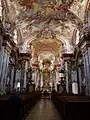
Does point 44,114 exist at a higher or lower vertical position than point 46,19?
lower

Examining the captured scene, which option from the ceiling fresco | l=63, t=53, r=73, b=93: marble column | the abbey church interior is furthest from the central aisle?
the ceiling fresco

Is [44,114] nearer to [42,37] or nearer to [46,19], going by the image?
[46,19]

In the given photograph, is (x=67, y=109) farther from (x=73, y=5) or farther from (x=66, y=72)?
(x=66, y=72)

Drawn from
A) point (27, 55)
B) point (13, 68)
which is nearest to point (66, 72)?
point (27, 55)

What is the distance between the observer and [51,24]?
700 inches

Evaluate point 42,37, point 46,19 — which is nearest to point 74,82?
point 42,37

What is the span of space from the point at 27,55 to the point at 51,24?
19.7 ft

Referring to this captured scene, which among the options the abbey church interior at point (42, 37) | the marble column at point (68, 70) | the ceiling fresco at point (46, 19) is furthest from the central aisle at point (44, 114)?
the ceiling fresco at point (46, 19)

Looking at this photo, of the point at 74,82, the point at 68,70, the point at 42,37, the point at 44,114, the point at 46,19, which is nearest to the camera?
the point at 44,114

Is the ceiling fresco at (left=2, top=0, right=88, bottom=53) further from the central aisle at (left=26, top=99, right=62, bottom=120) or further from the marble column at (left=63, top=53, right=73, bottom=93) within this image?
the central aisle at (left=26, top=99, right=62, bottom=120)

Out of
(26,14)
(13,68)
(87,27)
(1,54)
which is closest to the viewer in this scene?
(1,54)

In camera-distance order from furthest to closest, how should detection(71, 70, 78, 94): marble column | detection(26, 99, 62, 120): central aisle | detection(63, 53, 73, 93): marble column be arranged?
detection(63, 53, 73, 93): marble column → detection(71, 70, 78, 94): marble column → detection(26, 99, 62, 120): central aisle

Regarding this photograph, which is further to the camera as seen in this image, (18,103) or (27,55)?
(27,55)

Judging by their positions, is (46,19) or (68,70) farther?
(68,70)
